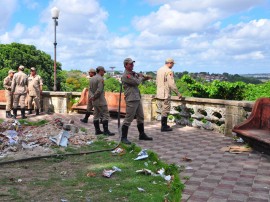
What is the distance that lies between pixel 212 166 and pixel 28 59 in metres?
33.4

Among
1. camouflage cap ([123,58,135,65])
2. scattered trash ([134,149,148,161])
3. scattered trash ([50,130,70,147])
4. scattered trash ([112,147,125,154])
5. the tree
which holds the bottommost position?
scattered trash ([112,147,125,154])

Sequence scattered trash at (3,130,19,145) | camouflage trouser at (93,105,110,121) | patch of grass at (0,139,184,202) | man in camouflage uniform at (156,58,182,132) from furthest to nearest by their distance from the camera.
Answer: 1. man in camouflage uniform at (156,58,182,132)
2. camouflage trouser at (93,105,110,121)
3. scattered trash at (3,130,19,145)
4. patch of grass at (0,139,184,202)

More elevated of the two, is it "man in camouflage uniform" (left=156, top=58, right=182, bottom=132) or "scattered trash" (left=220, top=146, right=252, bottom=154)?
"man in camouflage uniform" (left=156, top=58, right=182, bottom=132)

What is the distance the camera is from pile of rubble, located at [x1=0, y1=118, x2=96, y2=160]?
7.36 metres

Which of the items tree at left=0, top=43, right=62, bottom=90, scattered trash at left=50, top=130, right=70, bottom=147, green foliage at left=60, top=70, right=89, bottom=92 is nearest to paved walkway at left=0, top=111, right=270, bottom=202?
scattered trash at left=50, top=130, right=70, bottom=147

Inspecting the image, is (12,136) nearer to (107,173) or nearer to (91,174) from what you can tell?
(91,174)

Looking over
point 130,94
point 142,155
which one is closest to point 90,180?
point 142,155

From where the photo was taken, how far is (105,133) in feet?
31.0

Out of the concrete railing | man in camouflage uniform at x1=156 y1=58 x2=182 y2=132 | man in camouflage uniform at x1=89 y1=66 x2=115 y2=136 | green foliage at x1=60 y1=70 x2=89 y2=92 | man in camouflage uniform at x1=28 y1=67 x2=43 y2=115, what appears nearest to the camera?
the concrete railing

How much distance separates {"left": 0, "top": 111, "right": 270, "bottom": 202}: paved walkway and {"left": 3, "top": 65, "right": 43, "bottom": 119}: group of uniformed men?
15.7 feet

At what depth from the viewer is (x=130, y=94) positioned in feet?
27.1

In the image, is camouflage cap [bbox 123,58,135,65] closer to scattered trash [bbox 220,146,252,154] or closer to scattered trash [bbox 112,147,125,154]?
scattered trash [bbox 112,147,125,154]

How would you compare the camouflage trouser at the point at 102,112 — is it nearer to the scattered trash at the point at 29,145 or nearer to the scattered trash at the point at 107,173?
the scattered trash at the point at 29,145

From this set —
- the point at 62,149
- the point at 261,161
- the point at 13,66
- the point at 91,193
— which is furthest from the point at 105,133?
the point at 13,66
